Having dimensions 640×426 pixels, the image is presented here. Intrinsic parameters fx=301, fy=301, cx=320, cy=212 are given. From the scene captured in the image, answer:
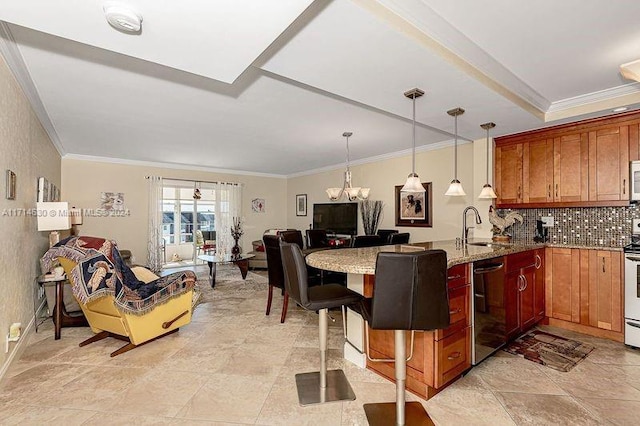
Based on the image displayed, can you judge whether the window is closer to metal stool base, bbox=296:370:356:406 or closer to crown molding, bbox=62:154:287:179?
crown molding, bbox=62:154:287:179

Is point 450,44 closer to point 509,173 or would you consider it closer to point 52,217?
point 509,173

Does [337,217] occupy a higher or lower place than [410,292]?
higher

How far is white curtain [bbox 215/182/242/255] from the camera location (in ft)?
24.5

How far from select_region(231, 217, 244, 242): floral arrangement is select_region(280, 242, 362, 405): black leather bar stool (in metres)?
5.29

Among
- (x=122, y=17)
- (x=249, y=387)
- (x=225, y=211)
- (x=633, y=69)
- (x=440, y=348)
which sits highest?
(x=633, y=69)

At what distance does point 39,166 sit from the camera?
3.68m

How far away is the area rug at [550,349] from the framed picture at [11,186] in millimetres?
4367

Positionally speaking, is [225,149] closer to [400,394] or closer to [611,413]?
[400,394]

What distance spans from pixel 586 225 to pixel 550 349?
162cm

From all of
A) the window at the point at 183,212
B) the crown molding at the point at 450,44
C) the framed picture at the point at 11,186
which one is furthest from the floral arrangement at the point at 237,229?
the crown molding at the point at 450,44

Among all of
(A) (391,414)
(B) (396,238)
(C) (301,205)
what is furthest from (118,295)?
(C) (301,205)

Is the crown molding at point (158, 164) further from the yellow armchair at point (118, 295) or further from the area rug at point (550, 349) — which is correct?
the area rug at point (550, 349)

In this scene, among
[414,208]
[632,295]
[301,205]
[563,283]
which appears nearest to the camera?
[632,295]

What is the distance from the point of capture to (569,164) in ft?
11.2
